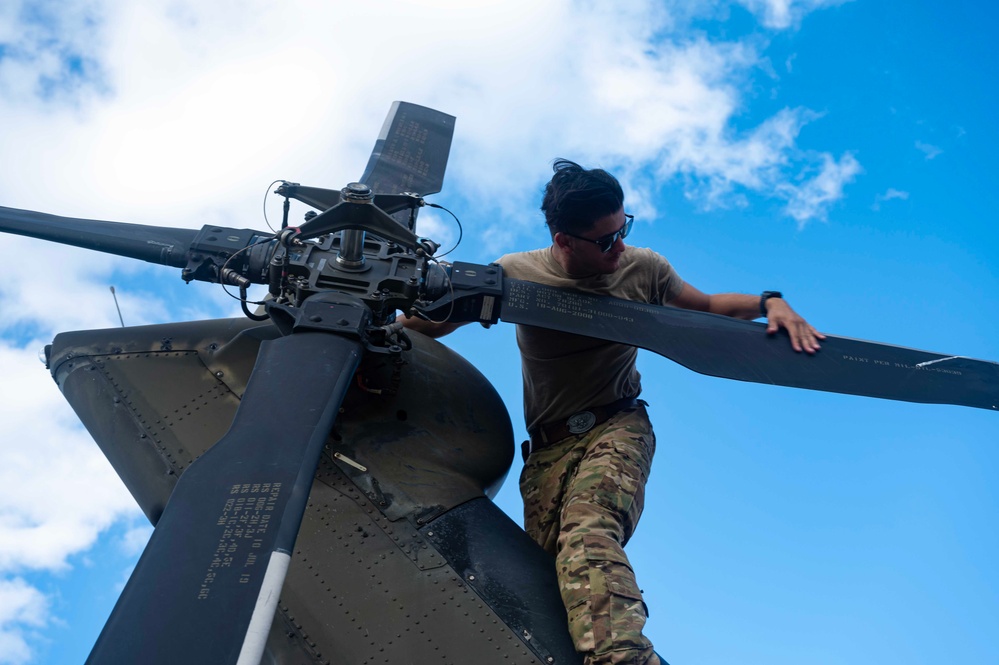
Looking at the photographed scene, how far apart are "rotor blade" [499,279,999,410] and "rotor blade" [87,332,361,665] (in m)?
1.76

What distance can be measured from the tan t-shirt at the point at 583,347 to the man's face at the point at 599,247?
4.5 inches

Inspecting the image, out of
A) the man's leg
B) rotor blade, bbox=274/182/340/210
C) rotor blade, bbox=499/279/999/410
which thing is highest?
rotor blade, bbox=274/182/340/210

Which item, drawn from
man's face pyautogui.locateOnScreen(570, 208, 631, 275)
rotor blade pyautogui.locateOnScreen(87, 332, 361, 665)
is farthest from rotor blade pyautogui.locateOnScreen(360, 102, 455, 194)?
rotor blade pyautogui.locateOnScreen(87, 332, 361, 665)

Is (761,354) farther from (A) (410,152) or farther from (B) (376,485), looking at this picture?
(A) (410,152)

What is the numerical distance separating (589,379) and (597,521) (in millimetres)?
1287

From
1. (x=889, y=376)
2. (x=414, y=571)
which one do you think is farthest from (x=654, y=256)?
(x=414, y=571)

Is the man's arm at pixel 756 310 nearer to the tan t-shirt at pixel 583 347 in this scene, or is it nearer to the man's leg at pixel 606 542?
the tan t-shirt at pixel 583 347

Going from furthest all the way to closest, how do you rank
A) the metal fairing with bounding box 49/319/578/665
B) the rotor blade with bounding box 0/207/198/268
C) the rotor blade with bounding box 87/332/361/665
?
the rotor blade with bounding box 0/207/198/268, the metal fairing with bounding box 49/319/578/665, the rotor blade with bounding box 87/332/361/665

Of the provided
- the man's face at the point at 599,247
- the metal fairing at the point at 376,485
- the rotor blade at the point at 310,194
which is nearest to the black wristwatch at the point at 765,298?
the man's face at the point at 599,247

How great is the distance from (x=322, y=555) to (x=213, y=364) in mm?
1609

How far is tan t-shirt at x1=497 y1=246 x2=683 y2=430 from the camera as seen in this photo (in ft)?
19.3

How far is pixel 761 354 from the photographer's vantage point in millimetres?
5223

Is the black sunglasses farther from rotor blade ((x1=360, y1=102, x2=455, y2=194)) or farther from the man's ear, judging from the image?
rotor blade ((x1=360, y1=102, x2=455, y2=194))

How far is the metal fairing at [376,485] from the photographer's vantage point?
4523 millimetres
